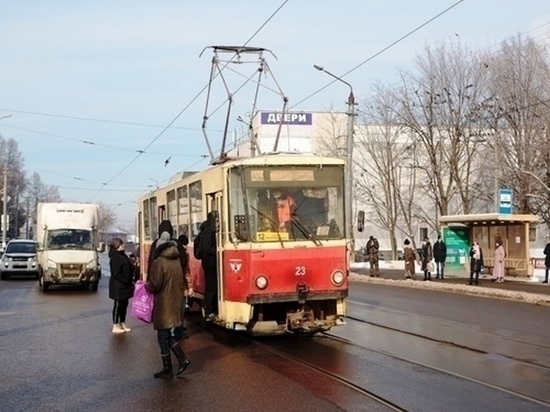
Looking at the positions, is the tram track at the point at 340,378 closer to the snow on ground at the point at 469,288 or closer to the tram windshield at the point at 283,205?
the tram windshield at the point at 283,205

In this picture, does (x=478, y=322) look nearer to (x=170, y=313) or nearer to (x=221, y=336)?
(x=221, y=336)

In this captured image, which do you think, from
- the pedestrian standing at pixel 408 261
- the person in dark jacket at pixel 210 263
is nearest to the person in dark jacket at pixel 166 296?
the person in dark jacket at pixel 210 263

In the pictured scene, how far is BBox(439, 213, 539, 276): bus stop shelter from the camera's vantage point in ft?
108

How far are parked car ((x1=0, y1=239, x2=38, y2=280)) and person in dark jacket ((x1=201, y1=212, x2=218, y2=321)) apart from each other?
79.1 feet

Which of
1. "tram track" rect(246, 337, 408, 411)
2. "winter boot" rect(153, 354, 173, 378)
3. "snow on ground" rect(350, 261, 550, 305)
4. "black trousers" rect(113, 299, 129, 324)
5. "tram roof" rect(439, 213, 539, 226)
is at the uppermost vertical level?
"tram roof" rect(439, 213, 539, 226)

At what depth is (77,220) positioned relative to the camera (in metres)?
29.4

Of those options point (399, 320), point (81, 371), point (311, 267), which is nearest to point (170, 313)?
point (81, 371)

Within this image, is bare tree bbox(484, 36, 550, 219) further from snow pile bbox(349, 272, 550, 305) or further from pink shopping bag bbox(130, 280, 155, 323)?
pink shopping bag bbox(130, 280, 155, 323)

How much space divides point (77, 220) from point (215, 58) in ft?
38.1

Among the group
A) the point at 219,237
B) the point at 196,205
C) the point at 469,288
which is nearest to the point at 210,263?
the point at 219,237

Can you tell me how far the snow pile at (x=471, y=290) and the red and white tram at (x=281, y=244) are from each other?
1199 centimetres

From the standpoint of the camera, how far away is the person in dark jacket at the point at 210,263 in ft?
47.4

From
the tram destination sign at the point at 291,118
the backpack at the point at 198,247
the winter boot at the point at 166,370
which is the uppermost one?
the tram destination sign at the point at 291,118

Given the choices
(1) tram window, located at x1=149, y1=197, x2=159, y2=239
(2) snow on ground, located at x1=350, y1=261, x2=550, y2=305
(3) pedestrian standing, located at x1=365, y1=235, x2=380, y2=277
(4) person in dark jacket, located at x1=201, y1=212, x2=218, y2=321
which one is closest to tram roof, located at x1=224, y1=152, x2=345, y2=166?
(4) person in dark jacket, located at x1=201, y1=212, x2=218, y2=321
